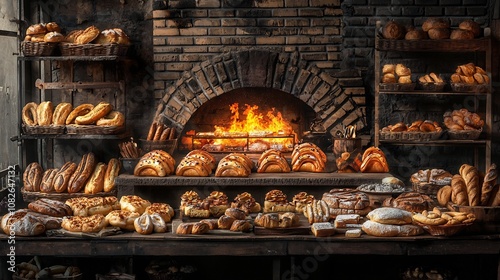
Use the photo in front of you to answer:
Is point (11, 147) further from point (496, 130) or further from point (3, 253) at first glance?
point (496, 130)

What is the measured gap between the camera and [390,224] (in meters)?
5.12

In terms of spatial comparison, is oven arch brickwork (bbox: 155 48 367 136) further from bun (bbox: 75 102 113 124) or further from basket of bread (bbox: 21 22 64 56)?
basket of bread (bbox: 21 22 64 56)

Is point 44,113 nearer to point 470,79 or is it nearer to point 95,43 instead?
point 95,43

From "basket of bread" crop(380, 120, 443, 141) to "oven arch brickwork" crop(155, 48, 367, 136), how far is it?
485 mm

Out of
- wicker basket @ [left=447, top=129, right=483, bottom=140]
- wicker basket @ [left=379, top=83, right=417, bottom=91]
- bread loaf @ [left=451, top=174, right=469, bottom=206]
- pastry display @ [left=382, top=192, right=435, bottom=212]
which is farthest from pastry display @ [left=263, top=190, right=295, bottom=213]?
wicker basket @ [left=447, top=129, right=483, bottom=140]

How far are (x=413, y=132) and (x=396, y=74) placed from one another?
634 mm

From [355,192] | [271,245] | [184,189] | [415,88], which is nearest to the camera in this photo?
[271,245]

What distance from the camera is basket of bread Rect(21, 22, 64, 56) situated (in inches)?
295

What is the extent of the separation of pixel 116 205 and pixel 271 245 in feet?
4.32

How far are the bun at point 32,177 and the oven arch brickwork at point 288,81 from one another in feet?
4.47

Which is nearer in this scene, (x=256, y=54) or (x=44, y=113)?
(x=44, y=113)

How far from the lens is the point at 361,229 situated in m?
5.21

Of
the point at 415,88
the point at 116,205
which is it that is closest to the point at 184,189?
the point at 116,205

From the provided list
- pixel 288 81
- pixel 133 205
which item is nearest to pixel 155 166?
pixel 133 205
